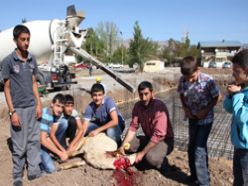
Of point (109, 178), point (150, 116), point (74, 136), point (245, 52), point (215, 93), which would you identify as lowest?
point (109, 178)

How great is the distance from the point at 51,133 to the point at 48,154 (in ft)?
0.83

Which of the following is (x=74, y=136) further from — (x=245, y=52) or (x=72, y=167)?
(x=245, y=52)

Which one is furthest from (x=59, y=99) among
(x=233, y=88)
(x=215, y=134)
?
(x=215, y=134)

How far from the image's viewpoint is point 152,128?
379cm

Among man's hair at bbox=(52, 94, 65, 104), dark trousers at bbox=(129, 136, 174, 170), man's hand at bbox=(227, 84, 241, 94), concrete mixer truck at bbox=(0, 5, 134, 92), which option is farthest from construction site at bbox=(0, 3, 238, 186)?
man's hand at bbox=(227, 84, 241, 94)

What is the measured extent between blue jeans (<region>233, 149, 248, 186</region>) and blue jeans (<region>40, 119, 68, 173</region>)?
2001 millimetres

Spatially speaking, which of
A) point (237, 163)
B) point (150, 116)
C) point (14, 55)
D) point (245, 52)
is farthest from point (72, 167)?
point (245, 52)

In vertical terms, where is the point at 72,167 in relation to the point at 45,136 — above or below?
below

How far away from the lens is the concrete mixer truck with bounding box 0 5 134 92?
12.0 metres

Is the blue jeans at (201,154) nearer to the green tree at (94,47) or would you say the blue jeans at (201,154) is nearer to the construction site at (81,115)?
the construction site at (81,115)

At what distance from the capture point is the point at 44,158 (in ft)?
12.4

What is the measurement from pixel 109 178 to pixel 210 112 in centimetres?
129

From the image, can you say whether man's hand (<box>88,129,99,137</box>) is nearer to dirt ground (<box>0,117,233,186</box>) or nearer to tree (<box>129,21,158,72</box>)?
dirt ground (<box>0,117,233,186</box>)

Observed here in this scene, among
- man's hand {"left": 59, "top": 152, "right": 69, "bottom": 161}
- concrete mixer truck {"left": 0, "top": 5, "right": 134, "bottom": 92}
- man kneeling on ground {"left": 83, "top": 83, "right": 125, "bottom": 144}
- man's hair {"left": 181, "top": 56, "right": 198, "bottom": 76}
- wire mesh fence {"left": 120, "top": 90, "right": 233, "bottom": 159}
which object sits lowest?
wire mesh fence {"left": 120, "top": 90, "right": 233, "bottom": 159}
